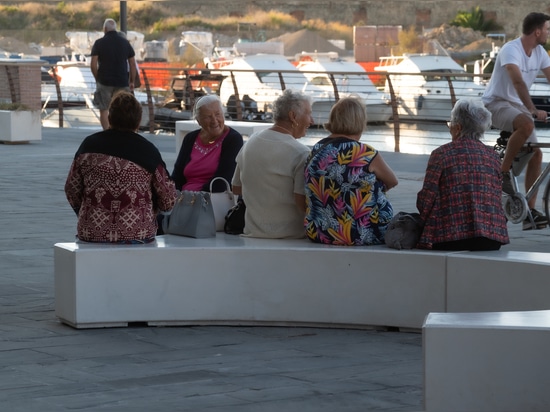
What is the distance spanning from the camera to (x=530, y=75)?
893 cm

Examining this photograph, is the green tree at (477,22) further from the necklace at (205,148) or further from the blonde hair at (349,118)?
the blonde hair at (349,118)

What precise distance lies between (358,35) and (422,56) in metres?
18.4

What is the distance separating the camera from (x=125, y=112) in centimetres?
630

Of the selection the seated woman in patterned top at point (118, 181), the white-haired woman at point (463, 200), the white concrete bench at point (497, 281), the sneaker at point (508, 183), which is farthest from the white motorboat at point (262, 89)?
the white concrete bench at point (497, 281)

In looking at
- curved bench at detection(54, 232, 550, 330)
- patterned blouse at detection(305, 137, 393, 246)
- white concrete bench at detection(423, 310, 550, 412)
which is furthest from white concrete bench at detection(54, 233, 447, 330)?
white concrete bench at detection(423, 310, 550, 412)

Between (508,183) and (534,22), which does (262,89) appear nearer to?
(534,22)

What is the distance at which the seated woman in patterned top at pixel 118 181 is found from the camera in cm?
625

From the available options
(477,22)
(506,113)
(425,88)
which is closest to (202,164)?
(506,113)

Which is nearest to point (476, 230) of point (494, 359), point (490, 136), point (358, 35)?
point (494, 359)

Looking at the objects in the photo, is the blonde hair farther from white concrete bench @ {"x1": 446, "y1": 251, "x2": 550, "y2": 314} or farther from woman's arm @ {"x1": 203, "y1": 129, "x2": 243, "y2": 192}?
woman's arm @ {"x1": 203, "y1": 129, "x2": 243, "y2": 192}

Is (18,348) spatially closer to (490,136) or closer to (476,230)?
(476,230)

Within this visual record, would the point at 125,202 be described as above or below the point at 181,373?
above

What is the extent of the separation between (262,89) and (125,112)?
112ft

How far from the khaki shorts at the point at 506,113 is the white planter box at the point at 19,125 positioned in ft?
33.5
